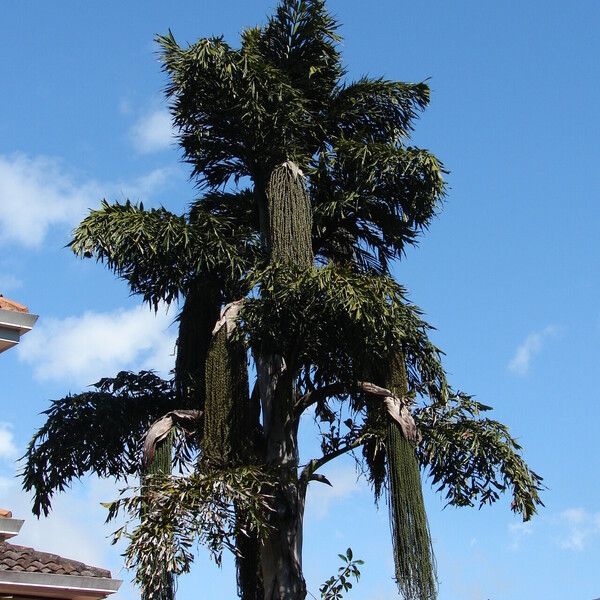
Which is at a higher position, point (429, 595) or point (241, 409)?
point (241, 409)

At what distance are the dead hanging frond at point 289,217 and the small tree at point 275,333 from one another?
0.11ft

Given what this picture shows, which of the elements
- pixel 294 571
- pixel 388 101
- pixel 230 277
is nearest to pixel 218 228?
pixel 230 277

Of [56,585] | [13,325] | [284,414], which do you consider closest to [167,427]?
[284,414]

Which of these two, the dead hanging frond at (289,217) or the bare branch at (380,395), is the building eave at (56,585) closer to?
the bare branch at (380,395)

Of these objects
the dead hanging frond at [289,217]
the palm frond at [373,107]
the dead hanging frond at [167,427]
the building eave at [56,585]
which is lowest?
the building eave at [56,585]

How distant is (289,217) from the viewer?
17.0m

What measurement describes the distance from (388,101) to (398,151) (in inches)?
67.2

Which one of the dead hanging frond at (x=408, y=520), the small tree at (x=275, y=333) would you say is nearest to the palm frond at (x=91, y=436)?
the small tree at (x=275, y=333)

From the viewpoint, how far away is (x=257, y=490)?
49.6ft

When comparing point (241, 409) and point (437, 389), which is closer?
point (241, 409)

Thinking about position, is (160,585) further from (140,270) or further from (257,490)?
(140,270)

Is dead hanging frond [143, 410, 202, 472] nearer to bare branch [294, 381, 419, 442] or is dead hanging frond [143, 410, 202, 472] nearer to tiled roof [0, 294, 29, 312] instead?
bare branch [294, 381, 419, 442]

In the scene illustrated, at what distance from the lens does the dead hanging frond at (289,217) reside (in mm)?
16500

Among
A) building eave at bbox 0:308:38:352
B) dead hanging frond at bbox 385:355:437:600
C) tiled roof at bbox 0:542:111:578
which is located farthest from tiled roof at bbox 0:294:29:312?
dead hanging frond at bbox 385:355:437:600
